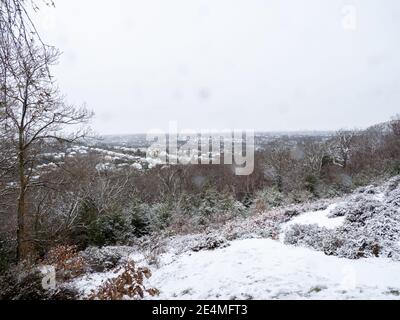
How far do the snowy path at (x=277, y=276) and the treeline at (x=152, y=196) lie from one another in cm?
629

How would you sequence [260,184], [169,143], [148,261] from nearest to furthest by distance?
1. [148,261]
2. [260,184]
3. [169,143]

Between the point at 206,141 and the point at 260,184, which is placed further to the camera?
the point at 206,141

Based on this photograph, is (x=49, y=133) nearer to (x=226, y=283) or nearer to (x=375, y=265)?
(x=226, y=283)

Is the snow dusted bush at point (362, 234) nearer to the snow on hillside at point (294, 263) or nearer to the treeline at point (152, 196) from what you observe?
the snow on hillside at point (294, 263)

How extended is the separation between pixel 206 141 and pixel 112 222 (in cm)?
3562

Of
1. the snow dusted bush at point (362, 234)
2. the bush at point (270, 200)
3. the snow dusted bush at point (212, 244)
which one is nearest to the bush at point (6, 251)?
the snow dusted bush at point (212, 244)

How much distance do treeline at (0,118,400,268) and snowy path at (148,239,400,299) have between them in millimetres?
6292

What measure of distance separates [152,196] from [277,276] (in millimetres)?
31370

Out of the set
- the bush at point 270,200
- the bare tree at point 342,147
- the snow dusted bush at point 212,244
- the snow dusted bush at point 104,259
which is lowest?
the snow dusted bush at point 104,259

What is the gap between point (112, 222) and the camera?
19.9 metres

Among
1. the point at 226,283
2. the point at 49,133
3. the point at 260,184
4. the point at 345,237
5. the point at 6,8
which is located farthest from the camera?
the point at 260,184

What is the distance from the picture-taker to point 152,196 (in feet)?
119

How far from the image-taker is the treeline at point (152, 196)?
13.9m
